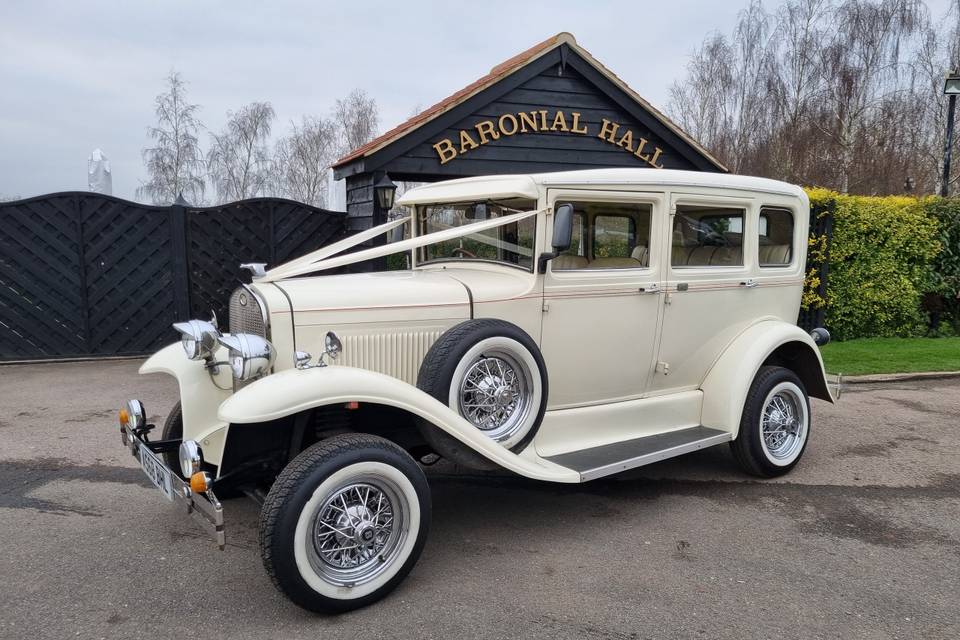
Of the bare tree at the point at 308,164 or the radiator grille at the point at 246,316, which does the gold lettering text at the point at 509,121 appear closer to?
the radiator grille at the point at 246,316

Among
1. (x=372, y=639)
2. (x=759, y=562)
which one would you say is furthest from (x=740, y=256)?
(x=372, y=639)

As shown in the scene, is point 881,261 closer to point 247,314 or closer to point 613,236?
point 613,236

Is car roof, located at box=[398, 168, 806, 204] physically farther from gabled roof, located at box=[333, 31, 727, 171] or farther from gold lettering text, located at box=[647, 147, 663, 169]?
gold lettering text, located at box=[647, 147, 663, 169]

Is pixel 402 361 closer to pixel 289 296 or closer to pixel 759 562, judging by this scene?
pixel 289 296

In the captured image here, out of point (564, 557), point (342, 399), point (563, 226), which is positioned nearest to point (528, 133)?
point (563, 226)

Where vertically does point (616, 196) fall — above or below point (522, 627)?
above

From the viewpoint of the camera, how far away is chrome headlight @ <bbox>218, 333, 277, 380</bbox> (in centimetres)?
324

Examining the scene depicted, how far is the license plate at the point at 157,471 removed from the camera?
10.4 feet

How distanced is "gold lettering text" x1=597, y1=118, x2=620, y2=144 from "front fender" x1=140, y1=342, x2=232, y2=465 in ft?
23.8

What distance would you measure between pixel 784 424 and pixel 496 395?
2473mm

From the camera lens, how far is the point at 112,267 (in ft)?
28.3

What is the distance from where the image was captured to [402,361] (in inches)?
149

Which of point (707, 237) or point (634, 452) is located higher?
point (707, 237)

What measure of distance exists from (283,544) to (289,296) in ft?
4.28
